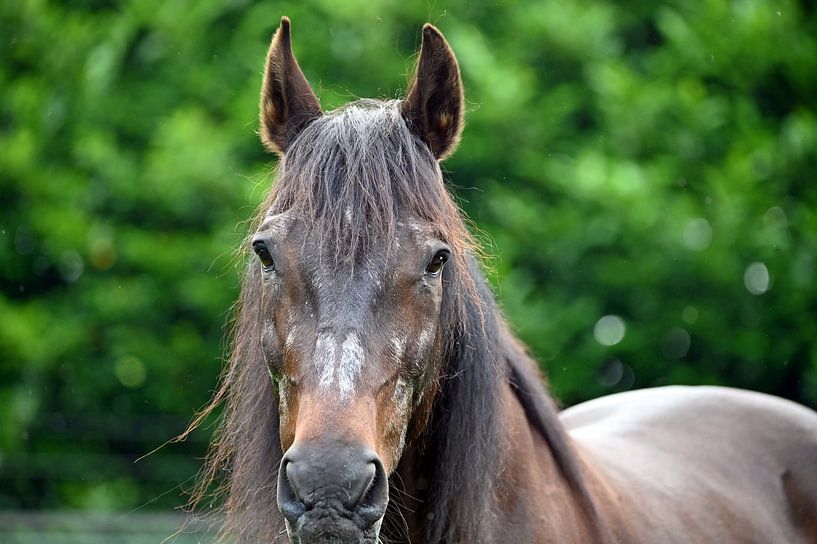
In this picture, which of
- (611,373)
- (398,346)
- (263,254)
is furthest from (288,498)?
(611,373)

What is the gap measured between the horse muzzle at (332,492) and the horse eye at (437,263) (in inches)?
25.6

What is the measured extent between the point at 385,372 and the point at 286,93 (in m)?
1.17

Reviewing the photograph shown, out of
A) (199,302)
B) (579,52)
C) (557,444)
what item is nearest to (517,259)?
(579,52)

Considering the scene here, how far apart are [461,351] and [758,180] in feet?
26.2

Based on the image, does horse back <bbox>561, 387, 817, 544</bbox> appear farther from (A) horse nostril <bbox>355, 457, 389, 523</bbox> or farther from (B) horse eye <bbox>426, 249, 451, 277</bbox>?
(A) horse nostril <bbox>355, 457, 389, 523</bbox>

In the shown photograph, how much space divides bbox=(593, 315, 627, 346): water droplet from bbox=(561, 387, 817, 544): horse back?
478 cm

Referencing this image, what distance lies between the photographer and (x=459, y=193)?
10.9 m

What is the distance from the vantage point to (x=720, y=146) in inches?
427

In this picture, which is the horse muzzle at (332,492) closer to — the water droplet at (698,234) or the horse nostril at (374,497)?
the horse nostril at (374,497)

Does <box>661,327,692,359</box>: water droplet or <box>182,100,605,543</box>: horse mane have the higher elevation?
<box>182,100,605,543</box>: horse mane

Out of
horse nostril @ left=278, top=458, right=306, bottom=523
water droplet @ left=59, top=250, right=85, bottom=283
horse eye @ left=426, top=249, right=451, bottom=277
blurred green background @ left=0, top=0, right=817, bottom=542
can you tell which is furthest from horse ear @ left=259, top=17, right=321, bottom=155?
water droplet @ left=59, top=250, right=85, bottom=283

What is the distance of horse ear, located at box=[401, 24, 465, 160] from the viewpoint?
3316 millimetres

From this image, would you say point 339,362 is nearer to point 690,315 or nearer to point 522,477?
point 522,477

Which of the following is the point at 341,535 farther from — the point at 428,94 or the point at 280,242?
the point at 428,94
